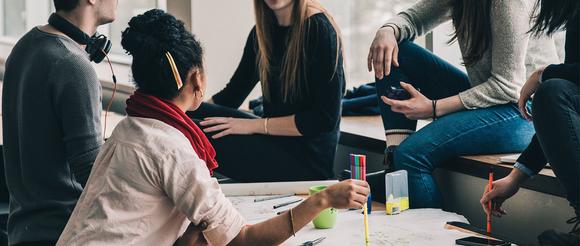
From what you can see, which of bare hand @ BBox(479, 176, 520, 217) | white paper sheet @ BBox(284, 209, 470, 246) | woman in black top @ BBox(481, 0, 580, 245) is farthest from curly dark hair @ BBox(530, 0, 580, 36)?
white paper sheet @ BBox(284, 209, 470, 246)

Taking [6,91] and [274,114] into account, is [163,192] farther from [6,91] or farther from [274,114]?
[274,114]

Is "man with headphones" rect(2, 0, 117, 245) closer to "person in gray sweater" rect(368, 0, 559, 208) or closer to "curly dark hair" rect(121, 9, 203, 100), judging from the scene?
"curly dark hair" rect(121, 9, 203, 100)

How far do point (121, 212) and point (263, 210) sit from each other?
72 centimetres

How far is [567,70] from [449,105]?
0.58 m

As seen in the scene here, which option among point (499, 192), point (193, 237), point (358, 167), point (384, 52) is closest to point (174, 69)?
point (193, 237)

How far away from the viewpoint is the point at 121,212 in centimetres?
154

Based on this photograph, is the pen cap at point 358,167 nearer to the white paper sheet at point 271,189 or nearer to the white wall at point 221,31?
the white paper sheet at point 271,189

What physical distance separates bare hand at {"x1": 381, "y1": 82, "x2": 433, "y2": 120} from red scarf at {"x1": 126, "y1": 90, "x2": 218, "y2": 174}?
0.92 metres

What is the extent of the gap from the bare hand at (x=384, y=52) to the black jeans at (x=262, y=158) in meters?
0.44

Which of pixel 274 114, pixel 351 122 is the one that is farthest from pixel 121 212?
pixel 351 122

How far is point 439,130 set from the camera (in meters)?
2.38

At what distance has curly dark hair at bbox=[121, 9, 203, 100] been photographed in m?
1.58

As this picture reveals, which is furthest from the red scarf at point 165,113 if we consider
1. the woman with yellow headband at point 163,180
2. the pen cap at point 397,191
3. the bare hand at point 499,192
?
the bare hand at point 499,192

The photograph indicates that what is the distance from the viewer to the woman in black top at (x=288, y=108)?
8.69ft
